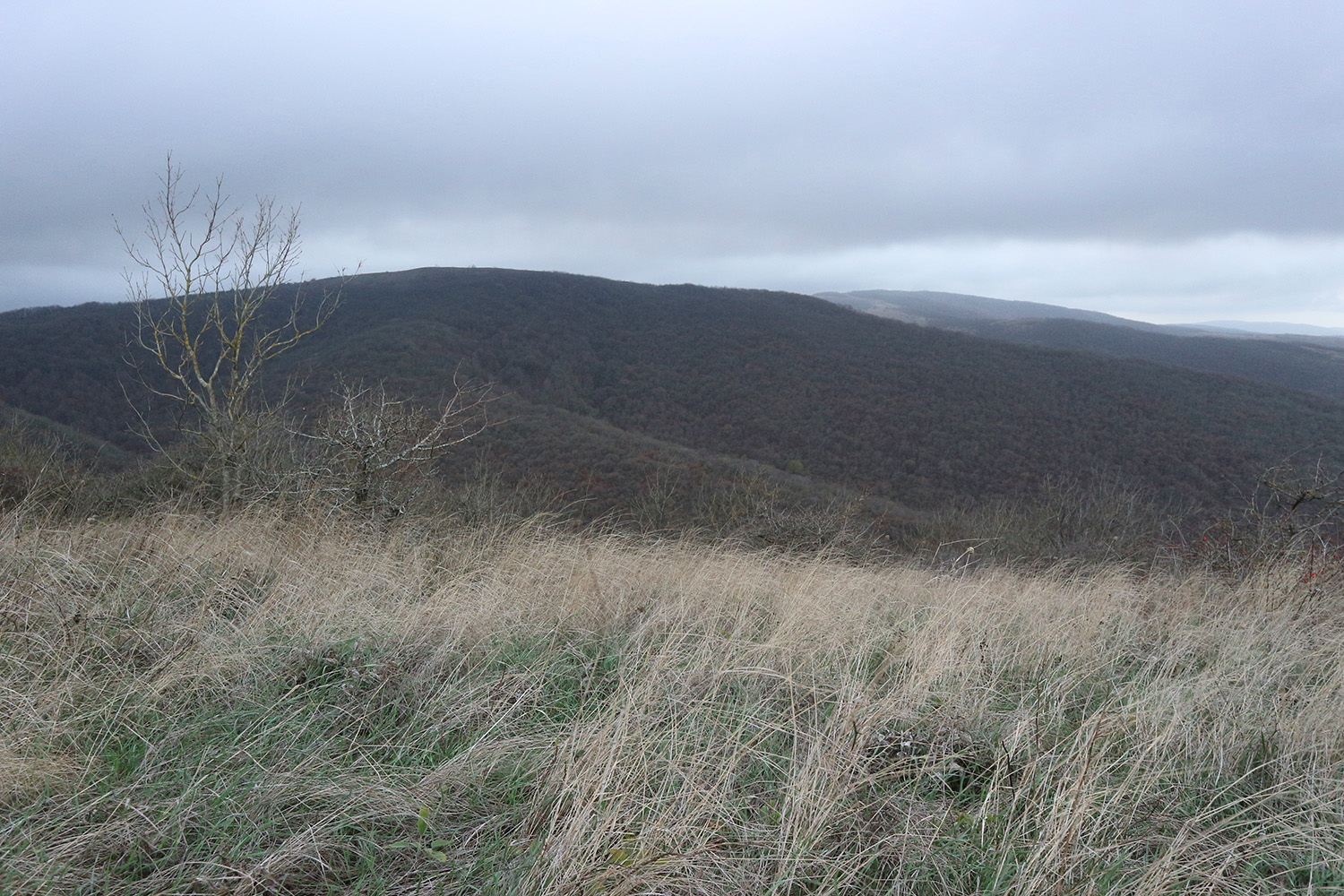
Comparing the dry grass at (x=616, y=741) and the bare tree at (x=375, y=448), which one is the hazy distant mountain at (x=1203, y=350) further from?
the dry grass at (x=616, y=741)

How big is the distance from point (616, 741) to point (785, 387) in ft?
166

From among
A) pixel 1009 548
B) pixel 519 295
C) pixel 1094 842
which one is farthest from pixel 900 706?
pixel 519 295

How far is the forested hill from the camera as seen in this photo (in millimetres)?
38188

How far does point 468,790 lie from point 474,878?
346mm

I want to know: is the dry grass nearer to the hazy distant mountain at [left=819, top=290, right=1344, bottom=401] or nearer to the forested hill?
the forested hill

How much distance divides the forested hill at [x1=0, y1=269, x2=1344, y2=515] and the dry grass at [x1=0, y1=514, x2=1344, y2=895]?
83.8ft

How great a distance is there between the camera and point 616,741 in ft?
6.52

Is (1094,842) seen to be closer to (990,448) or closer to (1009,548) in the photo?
(1009,548)

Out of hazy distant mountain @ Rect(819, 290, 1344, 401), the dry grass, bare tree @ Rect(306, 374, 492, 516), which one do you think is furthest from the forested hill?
the dry grass

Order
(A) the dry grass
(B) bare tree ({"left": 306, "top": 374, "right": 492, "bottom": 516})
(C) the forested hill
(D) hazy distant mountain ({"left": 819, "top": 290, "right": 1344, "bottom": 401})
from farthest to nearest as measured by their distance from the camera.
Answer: (D) hazy distant mountain ({"left": 819, "top": 290, "right": 1344, "bottom": 401}) < (C) the forested hill < (B) bare tree ({"left": 306, "top": 374, "right": 492, "bottom": 516}) < (A) the dry grass

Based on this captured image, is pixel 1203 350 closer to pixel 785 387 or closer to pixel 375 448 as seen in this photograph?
pixel 785 387

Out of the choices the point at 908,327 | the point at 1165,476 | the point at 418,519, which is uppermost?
the point at 908,327

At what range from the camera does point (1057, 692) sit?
9.00 feet

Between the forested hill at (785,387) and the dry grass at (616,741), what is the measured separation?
2556 cm
